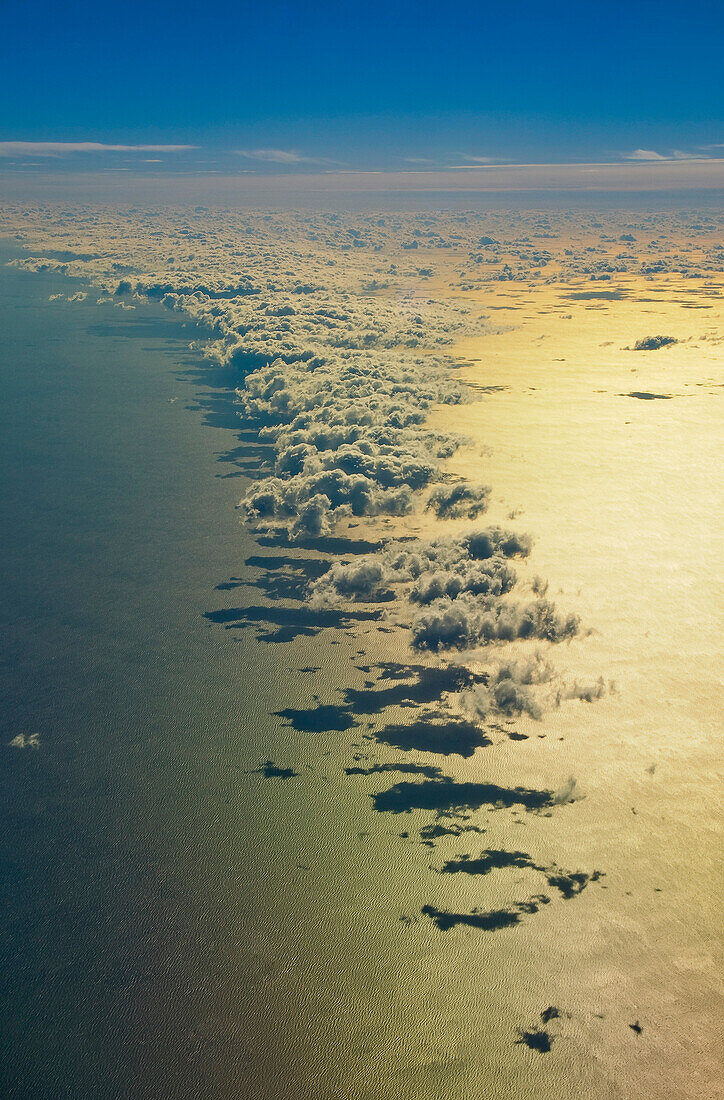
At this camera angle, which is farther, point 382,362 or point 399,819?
point 382,362

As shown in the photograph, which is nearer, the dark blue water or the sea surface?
the sea surface

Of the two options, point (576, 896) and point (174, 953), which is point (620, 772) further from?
point (174, 953)

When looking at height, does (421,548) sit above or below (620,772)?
above

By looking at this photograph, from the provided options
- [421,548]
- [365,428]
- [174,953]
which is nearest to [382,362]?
[365,428]

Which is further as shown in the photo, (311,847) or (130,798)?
(130,798)

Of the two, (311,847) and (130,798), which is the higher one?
(130,798)

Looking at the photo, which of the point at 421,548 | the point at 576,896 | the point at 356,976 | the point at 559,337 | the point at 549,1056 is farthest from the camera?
the point at 559,337

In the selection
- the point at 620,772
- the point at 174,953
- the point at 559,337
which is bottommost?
the point at 174,953

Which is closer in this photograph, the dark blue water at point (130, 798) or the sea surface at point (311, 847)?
the sea surface at point (311, 847)
